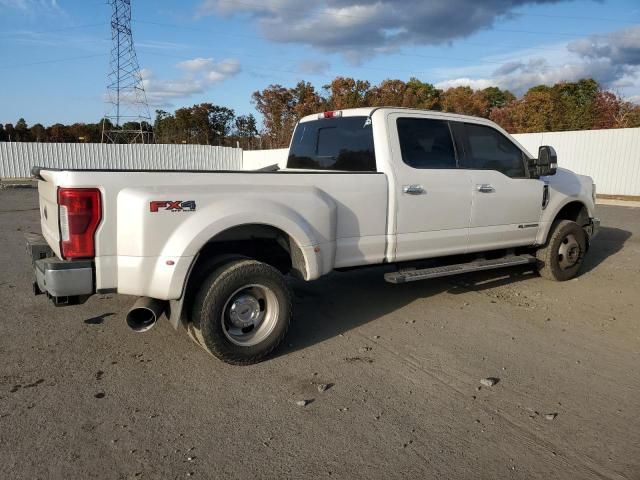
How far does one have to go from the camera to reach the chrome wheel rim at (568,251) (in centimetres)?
670

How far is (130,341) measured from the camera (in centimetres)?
455

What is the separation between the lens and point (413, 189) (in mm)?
4961

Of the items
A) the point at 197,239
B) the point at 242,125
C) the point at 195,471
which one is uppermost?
the point at 242,125

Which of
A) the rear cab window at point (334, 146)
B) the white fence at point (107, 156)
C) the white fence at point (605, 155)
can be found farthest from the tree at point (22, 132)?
the rear cab window at point (334, 146)

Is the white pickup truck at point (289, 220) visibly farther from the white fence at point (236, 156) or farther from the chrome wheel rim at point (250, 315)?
the white fence at point (236, 156)

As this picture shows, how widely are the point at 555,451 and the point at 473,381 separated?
925 mm

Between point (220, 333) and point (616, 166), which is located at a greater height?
point (616, 166)

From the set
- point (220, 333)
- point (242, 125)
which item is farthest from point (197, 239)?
point (242, 125)

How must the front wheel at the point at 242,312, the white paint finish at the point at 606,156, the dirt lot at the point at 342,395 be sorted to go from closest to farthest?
the dirt lot at the point at 342,395, the front wheel at the point at 242,312, the white paint finish at the point at 606,156

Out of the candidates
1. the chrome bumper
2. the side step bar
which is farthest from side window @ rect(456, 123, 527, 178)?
→ the chrome bumper

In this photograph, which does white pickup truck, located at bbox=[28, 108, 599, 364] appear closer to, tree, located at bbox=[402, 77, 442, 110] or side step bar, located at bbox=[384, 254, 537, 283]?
A: side step bar, located at bbox=[384, 254, 537, 283]

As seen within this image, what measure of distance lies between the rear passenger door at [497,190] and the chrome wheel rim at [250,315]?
2547mm

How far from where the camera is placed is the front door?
496cm

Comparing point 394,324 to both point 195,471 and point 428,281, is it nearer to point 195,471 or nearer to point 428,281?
point 428,281
